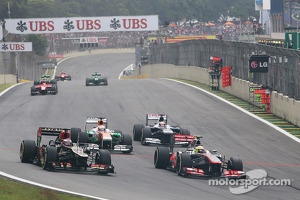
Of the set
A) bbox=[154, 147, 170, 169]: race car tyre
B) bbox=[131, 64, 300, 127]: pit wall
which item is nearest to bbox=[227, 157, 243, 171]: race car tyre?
bbox=[154, 147, 170, 169]: race car tyre

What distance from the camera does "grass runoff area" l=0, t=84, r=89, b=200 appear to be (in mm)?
18325

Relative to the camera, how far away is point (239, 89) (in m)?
49.0

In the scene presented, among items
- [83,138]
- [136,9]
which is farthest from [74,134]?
[136,9]

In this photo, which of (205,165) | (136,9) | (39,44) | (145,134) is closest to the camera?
(205,165)

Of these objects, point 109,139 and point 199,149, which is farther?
point 109,139

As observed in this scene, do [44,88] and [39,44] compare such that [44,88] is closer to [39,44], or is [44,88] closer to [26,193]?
[26,193]

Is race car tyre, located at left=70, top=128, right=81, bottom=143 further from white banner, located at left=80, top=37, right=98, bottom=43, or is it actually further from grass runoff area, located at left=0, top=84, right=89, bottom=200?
white banner, located at left=80, top=37, right=98, bottom=43

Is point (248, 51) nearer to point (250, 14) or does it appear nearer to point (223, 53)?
point (223, 53)

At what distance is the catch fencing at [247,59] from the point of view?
1486 inches

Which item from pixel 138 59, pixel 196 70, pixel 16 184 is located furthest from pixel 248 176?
pixel 138 59

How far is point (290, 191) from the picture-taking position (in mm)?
22016

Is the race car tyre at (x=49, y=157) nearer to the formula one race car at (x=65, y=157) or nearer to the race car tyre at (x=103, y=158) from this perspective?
the formula one race car at (x=65, y=157)

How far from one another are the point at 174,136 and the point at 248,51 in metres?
19.8

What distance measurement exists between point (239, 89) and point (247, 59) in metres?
1.97
